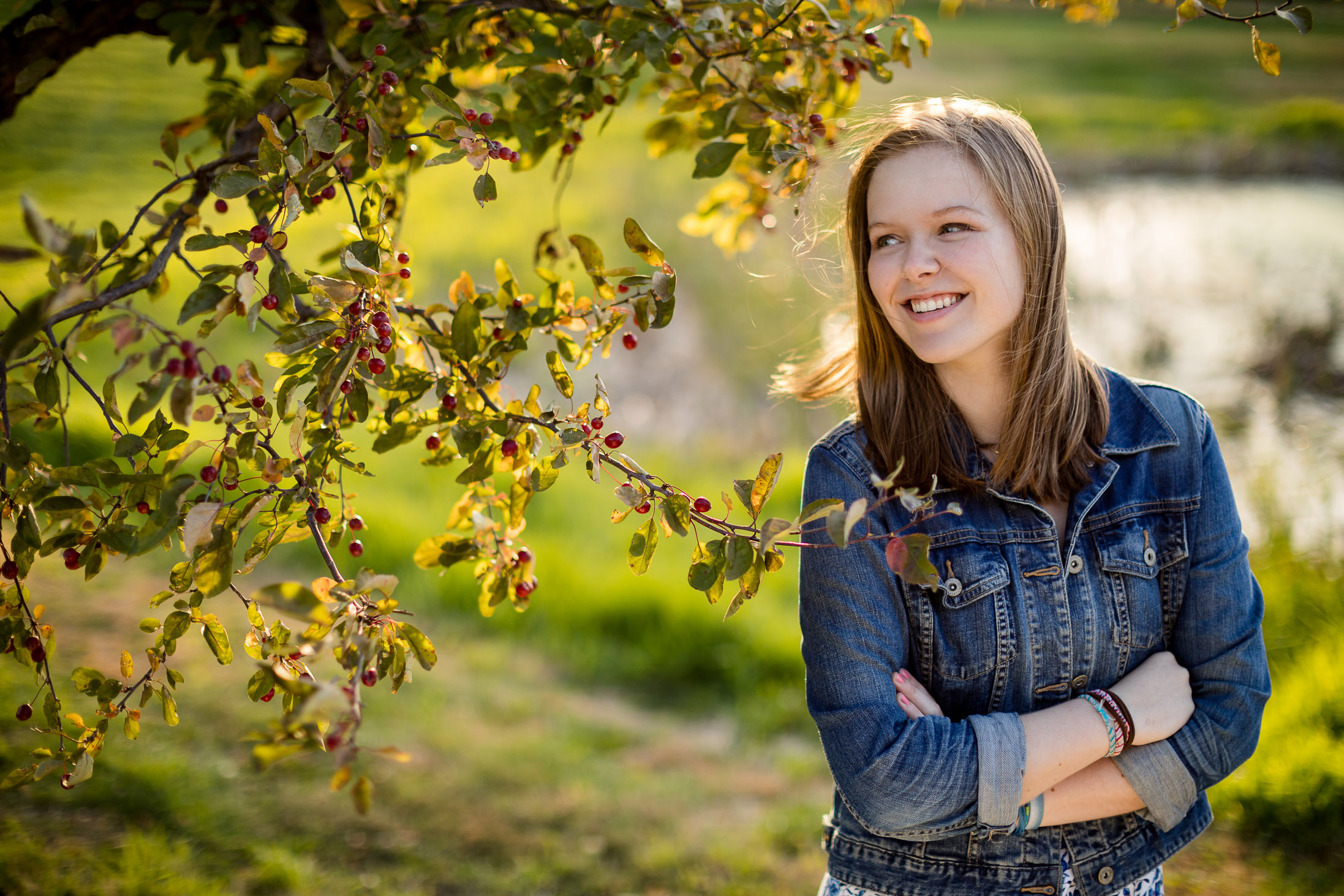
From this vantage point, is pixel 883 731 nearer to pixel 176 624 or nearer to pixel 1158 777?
pixel 1158 777

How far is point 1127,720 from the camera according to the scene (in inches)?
54.2

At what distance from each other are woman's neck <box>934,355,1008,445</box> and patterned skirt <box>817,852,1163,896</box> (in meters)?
0.66

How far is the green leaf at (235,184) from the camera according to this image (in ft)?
3.59

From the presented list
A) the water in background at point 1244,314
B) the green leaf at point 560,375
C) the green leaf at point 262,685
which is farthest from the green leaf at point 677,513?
the water in background at point 1244,314

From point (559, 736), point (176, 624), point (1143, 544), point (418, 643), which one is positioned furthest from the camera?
point (559, 736)

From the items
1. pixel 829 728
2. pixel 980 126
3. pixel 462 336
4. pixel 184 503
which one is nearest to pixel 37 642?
pixel 184 503

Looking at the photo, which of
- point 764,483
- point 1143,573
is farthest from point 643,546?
point 1143,573

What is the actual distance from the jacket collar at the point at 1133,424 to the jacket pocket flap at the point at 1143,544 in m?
0.11

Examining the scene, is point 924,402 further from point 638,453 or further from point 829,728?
point 638,453

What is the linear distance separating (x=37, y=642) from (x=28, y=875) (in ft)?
3.72

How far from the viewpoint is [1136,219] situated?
33.0 feet

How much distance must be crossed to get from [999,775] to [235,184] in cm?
124

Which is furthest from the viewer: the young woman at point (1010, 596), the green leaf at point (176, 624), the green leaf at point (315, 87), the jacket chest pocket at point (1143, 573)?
the jacket chest pocket at point (1143, 573)

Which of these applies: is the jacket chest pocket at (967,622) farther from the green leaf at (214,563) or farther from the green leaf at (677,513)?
the green leaf at (214,563)
